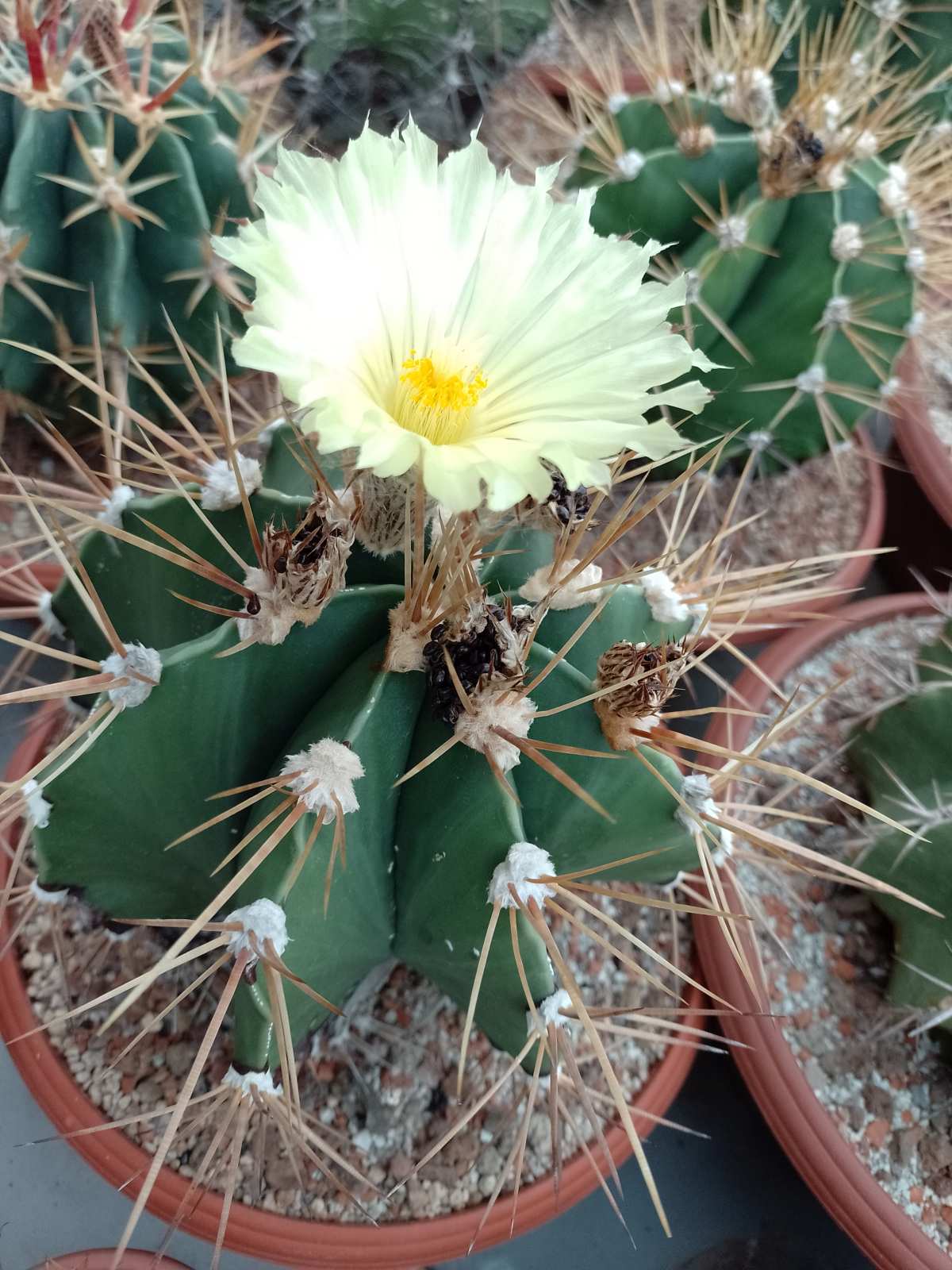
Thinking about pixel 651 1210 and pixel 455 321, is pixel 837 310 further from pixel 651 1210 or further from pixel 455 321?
pixel 651 1210

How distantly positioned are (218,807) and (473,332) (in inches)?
11.6

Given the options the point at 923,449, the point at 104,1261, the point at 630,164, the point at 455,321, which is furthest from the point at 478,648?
the point at 923,449

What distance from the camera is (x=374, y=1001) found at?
2.41ft

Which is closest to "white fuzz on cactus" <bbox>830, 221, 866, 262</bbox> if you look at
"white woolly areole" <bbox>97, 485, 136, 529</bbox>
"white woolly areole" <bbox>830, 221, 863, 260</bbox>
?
"white woolly areole" <bbox>830, 221, 863, 260</bbox>

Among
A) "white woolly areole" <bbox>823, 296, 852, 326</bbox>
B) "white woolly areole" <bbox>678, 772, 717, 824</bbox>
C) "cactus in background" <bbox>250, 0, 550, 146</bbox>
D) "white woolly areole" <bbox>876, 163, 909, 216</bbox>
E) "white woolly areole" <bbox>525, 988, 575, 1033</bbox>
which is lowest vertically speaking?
"white woolly areole" <bbox>525, 988, 575, 1033</bbox>

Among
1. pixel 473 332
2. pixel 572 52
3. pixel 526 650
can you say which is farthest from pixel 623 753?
pixel 572 52

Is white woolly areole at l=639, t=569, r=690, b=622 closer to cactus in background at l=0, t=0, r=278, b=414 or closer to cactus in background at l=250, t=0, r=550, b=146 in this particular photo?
cactus in background at l=0, t=0, r=278, b=414

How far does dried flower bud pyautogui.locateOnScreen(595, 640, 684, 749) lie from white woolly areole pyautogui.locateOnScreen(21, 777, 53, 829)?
0.30 meters

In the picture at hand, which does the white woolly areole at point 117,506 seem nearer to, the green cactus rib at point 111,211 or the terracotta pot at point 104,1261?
the green cactus rib at point 111,211

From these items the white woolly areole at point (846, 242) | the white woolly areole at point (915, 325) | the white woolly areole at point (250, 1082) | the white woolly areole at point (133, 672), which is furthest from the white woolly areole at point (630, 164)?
the white woolly areole at point (250, 1082)

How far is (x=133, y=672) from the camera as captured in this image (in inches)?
18.2

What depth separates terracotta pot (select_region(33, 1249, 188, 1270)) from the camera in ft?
2.07

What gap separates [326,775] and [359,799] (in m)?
0.05

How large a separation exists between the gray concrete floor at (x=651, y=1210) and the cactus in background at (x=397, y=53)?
103 centimetres
